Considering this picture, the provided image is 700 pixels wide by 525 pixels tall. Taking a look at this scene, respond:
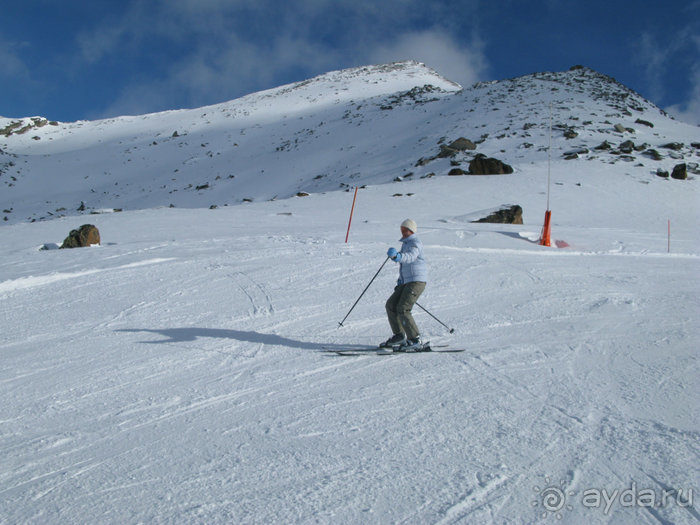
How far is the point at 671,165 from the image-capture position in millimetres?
29234

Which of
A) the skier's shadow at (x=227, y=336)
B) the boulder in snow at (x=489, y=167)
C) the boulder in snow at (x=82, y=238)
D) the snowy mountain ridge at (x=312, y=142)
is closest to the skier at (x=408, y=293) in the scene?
the skier's shadow at (x=227, y=336)

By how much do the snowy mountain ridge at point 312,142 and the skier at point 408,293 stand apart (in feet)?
80.4

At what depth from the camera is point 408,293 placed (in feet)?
21.0

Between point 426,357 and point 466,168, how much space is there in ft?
82.4

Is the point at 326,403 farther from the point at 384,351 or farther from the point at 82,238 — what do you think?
the point at 82,238

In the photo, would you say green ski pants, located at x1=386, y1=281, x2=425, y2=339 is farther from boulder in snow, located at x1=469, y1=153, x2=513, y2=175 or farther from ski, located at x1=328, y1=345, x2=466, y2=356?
boulder in snow, located at x1=469, y1=153, x2=513, y2=175

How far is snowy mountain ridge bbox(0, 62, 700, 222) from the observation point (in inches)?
1330

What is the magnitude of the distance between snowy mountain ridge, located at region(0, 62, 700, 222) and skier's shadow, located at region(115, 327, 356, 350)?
24403 mm

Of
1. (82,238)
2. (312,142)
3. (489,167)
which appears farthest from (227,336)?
(312,142)

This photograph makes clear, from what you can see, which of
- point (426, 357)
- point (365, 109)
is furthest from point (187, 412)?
point (365, 109)

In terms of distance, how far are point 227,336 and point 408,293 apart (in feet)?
8.72

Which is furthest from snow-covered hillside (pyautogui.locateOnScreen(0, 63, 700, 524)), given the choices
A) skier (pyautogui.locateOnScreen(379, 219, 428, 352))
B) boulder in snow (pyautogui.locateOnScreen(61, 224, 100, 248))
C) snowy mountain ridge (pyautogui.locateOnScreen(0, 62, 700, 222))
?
snowy mountain ridge (pyautogui.locateOnScreen(0, 62, 700, 222))

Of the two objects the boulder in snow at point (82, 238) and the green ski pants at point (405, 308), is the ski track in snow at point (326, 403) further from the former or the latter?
the boulder in snow at point (82, 238)

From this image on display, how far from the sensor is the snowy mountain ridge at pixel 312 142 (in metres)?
33.8
